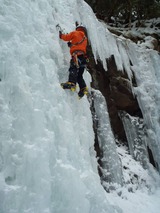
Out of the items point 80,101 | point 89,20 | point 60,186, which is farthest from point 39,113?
point 89,20

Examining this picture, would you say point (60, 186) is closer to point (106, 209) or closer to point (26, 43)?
point (106, 209)

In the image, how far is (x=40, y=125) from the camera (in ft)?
12.3

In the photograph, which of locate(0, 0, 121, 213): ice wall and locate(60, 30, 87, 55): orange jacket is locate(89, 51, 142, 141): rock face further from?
locate(0, 0, 121, 213): ice wall

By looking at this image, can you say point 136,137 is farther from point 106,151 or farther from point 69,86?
point 69,86

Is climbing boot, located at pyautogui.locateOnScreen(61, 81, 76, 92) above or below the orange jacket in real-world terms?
below

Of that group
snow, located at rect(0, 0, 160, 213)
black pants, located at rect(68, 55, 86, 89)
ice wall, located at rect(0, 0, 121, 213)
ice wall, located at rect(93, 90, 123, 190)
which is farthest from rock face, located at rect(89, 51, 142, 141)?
ice wall, located at rect(0, 0, 121, 213)

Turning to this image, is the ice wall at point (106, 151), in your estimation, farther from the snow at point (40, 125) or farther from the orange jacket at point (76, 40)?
the orange jacket at point (76, 40)

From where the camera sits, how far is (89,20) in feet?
25.6

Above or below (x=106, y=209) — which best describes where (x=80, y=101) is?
above

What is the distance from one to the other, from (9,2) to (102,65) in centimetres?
442

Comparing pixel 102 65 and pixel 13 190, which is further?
pixel 102 65

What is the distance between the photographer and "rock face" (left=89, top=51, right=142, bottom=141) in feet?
26.9

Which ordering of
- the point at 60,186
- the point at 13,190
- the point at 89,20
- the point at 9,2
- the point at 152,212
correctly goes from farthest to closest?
the point at 89,20
the point at 152,212
the point at 9,2
the point at 60,186
the point at 13,190

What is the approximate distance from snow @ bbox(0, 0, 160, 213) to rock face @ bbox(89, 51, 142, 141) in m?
2.81
